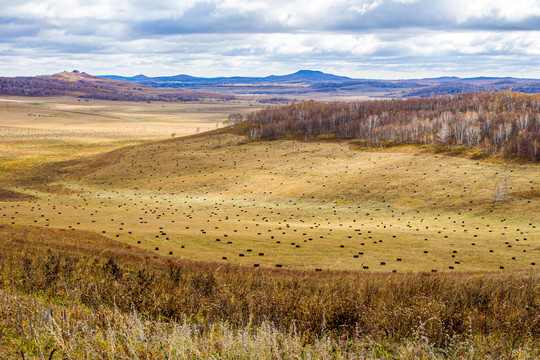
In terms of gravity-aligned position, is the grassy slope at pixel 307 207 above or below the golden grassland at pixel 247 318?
below

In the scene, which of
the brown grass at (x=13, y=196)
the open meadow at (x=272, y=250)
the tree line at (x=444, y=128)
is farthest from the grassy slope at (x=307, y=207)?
the tree line at (x=444, y=128)

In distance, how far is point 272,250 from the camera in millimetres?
36938

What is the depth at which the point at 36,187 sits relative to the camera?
9350cm

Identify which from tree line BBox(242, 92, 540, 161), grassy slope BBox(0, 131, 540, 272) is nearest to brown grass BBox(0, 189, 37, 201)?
grassy slope BBox(0, 131, 540, 272)

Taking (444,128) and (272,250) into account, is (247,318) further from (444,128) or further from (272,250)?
(444,128)

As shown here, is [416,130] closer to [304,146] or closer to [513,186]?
[304,146]

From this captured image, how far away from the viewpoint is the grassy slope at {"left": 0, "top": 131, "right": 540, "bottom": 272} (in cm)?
3656

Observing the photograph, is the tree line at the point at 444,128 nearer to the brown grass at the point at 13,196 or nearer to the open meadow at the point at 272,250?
the open meadow at the point at 272,250

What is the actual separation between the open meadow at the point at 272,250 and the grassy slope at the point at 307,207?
0.38 m

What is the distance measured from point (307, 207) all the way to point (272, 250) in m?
38.5

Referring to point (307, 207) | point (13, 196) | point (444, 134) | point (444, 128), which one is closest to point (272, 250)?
point (307, 207)

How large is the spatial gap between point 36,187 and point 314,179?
217 feet

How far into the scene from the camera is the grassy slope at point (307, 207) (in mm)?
36562

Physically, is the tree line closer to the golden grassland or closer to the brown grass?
the brown grass
